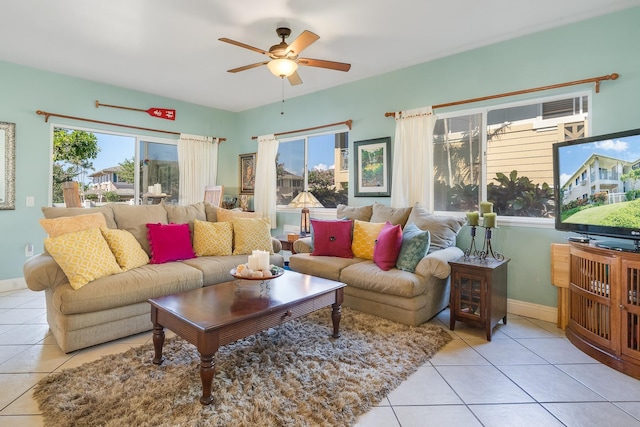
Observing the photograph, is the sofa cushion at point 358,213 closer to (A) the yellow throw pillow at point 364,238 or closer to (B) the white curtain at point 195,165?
(A) the yellow throw pillow at point 364,238

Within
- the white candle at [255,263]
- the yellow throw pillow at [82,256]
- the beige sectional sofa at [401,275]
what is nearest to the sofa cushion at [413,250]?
the beige sectional sofa at [401,275]

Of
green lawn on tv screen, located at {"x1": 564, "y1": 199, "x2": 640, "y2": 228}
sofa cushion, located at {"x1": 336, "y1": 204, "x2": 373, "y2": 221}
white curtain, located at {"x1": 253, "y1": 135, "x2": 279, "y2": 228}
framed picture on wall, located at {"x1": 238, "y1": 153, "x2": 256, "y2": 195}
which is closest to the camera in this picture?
green lawn on tv screen, located at {"x1": 564, "y1": 199, "x2": 640, "y2": 228}

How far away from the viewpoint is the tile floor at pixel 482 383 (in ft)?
5.50

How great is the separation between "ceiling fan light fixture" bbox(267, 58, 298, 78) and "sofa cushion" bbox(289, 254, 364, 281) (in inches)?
72.9

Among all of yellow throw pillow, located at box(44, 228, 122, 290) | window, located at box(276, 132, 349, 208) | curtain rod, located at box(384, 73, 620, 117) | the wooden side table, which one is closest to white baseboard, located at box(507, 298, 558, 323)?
the wooden side table

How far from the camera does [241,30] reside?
3.05 meters

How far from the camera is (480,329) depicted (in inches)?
110

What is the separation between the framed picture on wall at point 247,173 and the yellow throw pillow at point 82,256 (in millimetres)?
3299

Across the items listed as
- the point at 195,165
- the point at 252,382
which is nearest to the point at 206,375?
the point at 252,382

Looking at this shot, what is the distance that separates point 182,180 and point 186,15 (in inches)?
120

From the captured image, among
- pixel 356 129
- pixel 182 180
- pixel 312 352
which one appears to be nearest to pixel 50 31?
pixel 182 180

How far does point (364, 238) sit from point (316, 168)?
1.93 metres

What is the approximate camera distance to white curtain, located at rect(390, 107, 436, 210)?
145 inches

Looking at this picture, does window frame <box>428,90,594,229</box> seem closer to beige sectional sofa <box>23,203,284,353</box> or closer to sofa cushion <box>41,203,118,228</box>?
beige sectional sofa <box>23,203,284,353</box>
